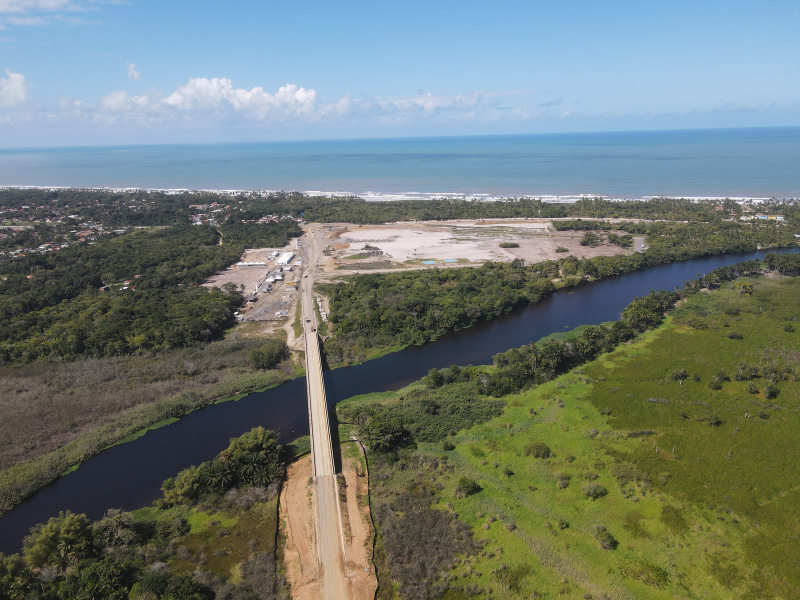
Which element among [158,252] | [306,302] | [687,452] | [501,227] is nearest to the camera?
[687,452]

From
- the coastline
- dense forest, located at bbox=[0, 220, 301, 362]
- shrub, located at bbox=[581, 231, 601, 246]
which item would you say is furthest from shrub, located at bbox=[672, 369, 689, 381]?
the coastline

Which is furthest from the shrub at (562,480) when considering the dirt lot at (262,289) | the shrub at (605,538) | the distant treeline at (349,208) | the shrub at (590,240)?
the distant treeline at (349,208)

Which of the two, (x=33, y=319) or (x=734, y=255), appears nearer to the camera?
(x=33, y=319)

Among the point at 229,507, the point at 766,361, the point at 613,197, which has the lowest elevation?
the point at 229,507

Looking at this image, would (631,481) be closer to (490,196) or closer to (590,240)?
(590,240)

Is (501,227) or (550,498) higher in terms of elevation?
(501,227)

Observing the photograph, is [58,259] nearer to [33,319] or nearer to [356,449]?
[33,319]

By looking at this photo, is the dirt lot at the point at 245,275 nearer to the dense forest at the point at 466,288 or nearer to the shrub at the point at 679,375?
the dense forest at the point at 466,288

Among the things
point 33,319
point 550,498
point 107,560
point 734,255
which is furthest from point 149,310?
point 734,255
